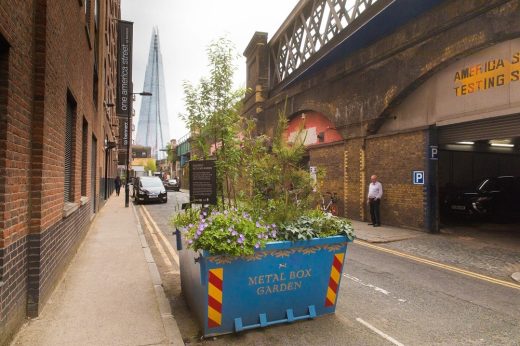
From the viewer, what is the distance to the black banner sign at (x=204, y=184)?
5031 mm

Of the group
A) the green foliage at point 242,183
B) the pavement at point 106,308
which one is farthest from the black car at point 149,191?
the green foliage at point 242,183

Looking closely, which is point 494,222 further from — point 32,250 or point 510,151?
point 32,250

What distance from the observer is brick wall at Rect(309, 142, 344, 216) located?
15453 mm

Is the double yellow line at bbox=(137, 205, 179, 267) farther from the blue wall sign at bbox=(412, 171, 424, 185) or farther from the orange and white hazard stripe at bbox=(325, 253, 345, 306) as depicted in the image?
the blue wall sign at bbox=(412, 171, 424, 185)

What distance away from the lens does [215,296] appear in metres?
3.97

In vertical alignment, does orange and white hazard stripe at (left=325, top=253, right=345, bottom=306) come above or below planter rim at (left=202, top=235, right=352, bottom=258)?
below

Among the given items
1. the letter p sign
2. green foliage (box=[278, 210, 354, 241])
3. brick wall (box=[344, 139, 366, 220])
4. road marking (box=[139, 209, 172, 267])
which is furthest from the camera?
brick wall (box=[344, 139, 366, 220])

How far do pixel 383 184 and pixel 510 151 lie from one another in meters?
8.32

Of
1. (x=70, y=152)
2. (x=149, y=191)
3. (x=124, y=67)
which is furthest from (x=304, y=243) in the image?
(x=124, y=67)

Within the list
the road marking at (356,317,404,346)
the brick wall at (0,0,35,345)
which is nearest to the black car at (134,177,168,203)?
the brick wall at (0,0,35,345)

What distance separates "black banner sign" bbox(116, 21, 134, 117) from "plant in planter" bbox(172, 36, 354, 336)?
19.7 m

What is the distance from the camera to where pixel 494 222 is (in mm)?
13797

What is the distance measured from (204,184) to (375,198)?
8.93 meters

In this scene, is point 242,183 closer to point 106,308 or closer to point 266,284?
point 266,284
